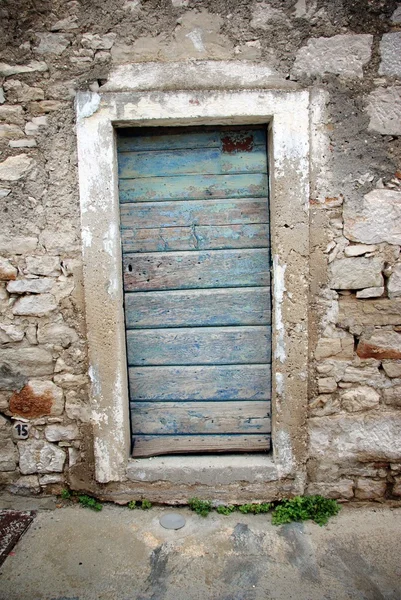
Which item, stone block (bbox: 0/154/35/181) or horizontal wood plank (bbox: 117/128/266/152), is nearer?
stone block (bbox: 0/154/35/181)

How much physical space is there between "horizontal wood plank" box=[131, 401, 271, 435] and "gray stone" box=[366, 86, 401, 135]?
165 cm

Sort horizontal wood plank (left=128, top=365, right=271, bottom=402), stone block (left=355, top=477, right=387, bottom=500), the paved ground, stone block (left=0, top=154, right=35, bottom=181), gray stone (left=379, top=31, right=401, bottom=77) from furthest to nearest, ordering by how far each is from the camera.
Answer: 1. horizontal wood plank (left=128, top=365, right=271, bottom=402)
2. stone block (left=355, top=477, right=387, bottom=500)
3. stone block (left=0, top=154, right=35, bottom=181)
4. gray stone (left=379, top=31, right=401, bottom=77)
5. the paved ground

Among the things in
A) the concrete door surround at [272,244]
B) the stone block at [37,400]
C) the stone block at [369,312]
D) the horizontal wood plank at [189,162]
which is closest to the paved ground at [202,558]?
the concrete door surround at [272,244]

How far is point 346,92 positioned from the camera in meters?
2.05

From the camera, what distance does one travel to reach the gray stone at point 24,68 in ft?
6.87

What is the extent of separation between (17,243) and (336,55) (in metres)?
1.95

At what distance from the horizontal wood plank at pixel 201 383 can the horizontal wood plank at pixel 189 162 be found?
1.14 m

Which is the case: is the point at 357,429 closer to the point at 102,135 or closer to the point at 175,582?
the point at 175,582

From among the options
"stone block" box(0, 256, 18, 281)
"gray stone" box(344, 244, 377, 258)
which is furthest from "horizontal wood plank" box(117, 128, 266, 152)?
"stone block" box(0, 256, 18, 281)

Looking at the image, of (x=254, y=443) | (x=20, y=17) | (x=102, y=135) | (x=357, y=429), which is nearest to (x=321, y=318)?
(x=357, y=429)

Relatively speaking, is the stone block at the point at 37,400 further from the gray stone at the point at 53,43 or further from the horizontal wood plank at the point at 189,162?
the gray stone at the point at 53,43

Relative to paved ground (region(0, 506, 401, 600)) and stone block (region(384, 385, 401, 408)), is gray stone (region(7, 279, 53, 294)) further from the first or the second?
stone block (region(384, 385, 401, 408))

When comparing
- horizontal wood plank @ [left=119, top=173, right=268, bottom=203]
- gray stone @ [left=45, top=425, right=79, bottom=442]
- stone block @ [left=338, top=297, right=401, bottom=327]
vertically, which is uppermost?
horizontal wood plank @ [left=119, top=173, right=268, bottom=203]

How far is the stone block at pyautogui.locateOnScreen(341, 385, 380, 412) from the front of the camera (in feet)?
7.18
